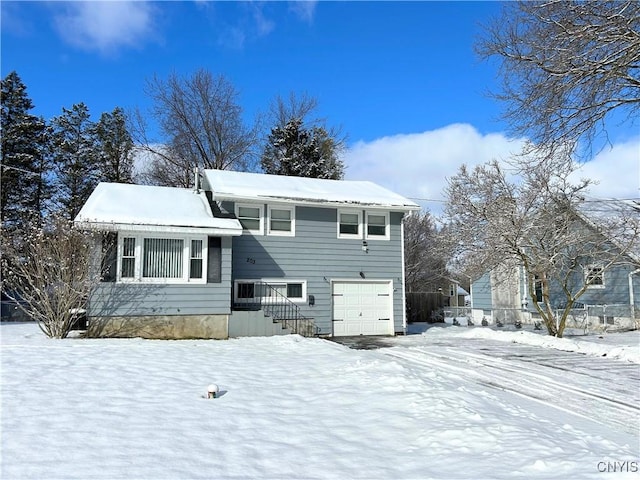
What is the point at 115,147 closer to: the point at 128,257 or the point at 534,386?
the point at 128,257

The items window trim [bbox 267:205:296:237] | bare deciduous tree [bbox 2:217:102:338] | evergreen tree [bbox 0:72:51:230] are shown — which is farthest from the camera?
evergreen tree [bbox 0:72:51:230]

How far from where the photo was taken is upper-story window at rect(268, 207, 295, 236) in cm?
1459

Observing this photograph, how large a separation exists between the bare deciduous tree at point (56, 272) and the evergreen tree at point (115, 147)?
53.5 ft

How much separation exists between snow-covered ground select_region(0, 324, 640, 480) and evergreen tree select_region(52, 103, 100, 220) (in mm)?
18719

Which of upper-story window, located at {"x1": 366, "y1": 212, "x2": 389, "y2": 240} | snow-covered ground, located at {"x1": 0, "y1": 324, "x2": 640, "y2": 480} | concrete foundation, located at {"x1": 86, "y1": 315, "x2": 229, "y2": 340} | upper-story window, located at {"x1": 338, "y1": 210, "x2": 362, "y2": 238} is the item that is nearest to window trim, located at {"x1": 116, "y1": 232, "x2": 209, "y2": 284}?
concrete foundation, located at {"x1": 86, "y1": 315, "x2": 229, "y2": 340}

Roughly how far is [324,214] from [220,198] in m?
3.47

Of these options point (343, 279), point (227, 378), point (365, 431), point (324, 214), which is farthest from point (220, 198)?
point (365, 431)

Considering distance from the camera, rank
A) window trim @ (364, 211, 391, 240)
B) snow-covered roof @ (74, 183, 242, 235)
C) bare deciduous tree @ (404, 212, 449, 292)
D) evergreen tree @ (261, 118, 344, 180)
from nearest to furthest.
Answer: snow-covered roof @ (74, 183, 242, 235) → window trim @ (364, 211, 391, 240) → bare deciduous tree @ (404, 212, 449, 292) → evergreen tree @ (261, 118, 344, 180)

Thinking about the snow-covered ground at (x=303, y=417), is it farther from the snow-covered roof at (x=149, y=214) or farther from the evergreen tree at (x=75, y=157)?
the evergreen tree at (x=75, y=157)

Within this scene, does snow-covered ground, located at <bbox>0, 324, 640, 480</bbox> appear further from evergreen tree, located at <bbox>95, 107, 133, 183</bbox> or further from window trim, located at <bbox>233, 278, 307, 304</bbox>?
evergreen tree, located at <bbox>95, 107, 133, 183</bbox>

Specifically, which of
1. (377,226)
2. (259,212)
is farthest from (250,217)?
(377,226)

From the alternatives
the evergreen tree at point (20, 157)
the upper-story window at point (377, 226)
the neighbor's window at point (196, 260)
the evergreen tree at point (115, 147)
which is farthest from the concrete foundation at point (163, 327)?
the evergreen tree at point (115, 147)

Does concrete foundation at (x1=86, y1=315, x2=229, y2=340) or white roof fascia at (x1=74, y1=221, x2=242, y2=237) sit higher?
white roof fascia at (x1=74, y1=221, x2=242, y2=237)

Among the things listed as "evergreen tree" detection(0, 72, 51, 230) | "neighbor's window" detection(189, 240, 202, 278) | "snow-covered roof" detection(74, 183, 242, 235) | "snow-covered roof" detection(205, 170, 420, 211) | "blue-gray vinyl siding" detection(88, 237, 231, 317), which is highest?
"evergreen tree" detection(0, 72, 51, 230)
